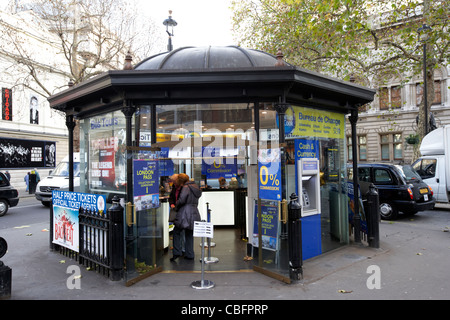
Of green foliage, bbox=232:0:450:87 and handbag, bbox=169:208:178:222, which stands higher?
green foliage, bbox=232:0:450:87

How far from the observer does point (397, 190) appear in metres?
11.2

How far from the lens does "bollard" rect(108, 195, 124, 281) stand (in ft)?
16.8

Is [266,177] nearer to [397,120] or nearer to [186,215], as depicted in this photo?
[186,215]

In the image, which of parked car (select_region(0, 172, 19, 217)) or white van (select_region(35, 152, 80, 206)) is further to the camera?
white van (select_region(35, 152, 80, 206))

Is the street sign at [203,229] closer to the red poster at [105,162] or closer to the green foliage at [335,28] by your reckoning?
the red poster at [105,162]

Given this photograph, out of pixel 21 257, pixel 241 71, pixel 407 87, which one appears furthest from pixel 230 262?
pixel 407 87

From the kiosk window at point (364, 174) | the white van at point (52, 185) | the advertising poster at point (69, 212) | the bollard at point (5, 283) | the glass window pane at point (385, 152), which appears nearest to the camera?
the bollard at point (5, 283)

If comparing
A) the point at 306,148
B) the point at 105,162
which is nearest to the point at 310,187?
the point at 306,148

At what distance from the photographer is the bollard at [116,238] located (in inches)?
202

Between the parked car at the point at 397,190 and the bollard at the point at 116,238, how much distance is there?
8.69 metres

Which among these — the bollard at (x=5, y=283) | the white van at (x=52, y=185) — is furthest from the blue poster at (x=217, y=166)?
the white van at (x=52, y=185)

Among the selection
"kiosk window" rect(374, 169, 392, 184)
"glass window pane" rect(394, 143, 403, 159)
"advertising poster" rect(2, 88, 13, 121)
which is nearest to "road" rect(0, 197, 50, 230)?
"kiosk window" rect(374, 169, 392, 184)

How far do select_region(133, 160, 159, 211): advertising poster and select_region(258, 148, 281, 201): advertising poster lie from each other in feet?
6.33

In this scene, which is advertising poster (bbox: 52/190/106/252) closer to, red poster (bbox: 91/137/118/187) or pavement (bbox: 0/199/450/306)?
pavement (bbox: 0/199/450/306)
